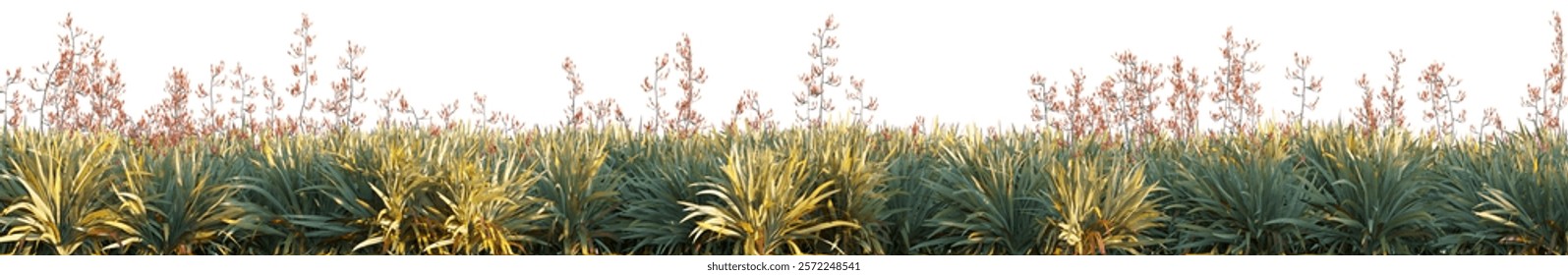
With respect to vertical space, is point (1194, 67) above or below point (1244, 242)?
above

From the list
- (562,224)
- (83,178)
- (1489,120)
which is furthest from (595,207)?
(1489,120)

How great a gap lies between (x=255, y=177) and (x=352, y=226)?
552 millimetres

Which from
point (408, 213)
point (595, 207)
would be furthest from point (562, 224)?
point (408, 213)

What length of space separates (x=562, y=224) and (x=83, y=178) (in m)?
2.18

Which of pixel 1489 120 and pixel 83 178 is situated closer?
pixel 83 178

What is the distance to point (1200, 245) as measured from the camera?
6516 mm

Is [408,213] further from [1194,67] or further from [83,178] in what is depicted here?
[1194,67]

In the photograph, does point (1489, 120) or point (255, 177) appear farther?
point (1489, 120)

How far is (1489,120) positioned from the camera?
9.06 metres

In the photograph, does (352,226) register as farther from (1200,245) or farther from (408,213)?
(1200,245)
